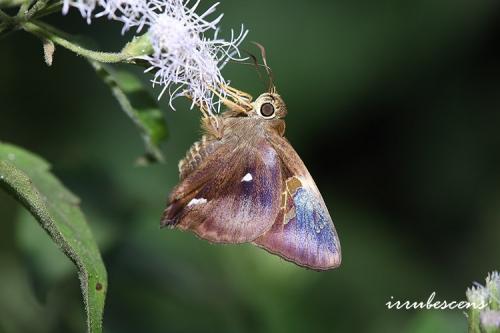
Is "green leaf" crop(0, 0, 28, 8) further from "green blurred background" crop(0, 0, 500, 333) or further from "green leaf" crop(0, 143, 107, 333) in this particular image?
"green blurred background" crop(0, 0, 500, 333)

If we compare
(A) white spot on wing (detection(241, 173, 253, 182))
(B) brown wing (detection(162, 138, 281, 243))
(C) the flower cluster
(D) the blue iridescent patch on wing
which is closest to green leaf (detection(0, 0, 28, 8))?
(C) the flower cluster

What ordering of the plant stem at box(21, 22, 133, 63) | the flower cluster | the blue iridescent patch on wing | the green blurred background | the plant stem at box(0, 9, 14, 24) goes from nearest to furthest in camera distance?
1. the plant stem at box(0, 9, 14, 24)
2. the plant stem at box(21, 22, 133, 63)
3. the flower cluster
4. the blue iridescent patch on wing
5. the green blurred background

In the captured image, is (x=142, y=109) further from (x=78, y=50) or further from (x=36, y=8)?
(x=36, y=8)

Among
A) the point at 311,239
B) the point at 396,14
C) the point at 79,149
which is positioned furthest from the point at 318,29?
the point at 311,239

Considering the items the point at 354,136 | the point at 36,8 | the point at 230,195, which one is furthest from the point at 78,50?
the point at 354,136

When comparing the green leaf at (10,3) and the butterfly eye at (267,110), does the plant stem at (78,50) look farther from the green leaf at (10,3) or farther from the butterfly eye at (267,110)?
the butterfly eye at (267,110)

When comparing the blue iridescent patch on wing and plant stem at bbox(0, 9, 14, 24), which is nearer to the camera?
plant stem at bbox(0, 9, 14, 24)

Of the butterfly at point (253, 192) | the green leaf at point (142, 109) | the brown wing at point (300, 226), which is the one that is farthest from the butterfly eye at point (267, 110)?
the green leaf at point (142, 109)

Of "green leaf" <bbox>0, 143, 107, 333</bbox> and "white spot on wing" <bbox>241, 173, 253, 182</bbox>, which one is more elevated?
"white spot on wing" <bbox>241, 173, 253, 182</bbox>
